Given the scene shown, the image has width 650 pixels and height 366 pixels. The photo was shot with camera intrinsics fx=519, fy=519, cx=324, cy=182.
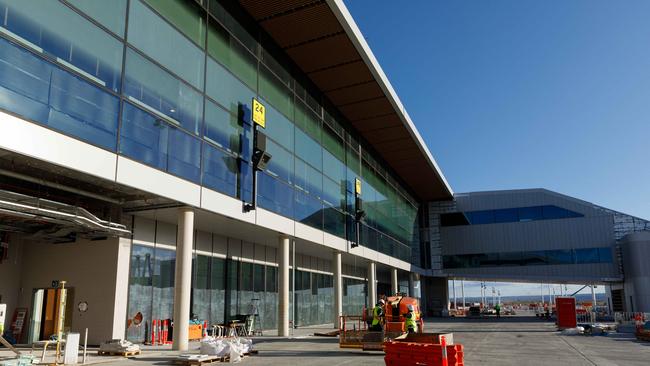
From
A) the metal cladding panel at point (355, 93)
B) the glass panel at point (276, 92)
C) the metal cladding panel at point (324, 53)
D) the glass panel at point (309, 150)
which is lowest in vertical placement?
the glass panel at point (309, 150)

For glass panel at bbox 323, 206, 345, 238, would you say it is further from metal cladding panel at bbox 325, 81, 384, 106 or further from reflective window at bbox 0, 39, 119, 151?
reflective window at bbox 0, 39, 119, 151

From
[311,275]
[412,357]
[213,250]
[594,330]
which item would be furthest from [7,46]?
[594,330]

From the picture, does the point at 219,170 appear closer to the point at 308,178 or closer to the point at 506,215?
the point at 308,178

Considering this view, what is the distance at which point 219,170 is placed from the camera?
20.0 metres

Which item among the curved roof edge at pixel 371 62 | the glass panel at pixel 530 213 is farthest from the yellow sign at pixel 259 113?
the glass panel at pixel 530 213

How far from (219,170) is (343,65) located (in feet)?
38.1

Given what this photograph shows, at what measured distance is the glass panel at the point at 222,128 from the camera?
64.4 feet

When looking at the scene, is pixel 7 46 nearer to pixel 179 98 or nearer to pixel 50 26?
pixel 50 26

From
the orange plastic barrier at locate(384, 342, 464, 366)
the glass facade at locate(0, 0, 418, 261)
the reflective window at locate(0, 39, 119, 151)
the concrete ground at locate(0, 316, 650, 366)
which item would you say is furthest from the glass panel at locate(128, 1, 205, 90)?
the orange plastic barrier at locate(384, 342, 464, 366)

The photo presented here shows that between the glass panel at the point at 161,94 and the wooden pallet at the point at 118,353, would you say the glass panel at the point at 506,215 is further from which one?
the wooden pallet at the point at 118,353

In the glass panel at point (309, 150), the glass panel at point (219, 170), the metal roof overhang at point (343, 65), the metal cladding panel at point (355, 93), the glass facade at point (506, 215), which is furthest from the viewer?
the glass facade at point (506, 215)

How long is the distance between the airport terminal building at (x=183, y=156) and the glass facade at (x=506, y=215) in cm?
2248

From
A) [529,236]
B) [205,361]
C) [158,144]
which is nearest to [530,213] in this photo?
[529,236]

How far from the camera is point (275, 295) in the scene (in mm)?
31203
